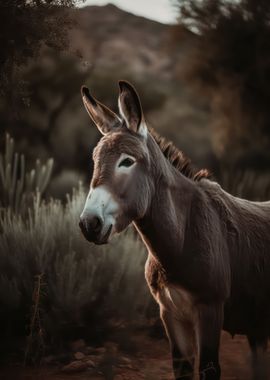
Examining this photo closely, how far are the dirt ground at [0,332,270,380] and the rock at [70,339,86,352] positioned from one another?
419 mm

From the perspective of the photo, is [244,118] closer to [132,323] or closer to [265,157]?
[265,157]

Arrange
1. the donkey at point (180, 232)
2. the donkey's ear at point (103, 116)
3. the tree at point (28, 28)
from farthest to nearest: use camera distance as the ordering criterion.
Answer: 1. the tree at point (28, 28)
2. the donkey's ear at point (103, 116)
3. the donkey at point (180, 232)

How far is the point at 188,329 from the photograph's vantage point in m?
4.01

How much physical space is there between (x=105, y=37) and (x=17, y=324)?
111ft

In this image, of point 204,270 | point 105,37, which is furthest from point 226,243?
point 105,37

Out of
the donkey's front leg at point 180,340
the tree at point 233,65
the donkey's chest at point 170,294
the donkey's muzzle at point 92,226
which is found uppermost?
the donkey's muzzle at point 92,226

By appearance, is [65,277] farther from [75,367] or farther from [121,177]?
[121,177]

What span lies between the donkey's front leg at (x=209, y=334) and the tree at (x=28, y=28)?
2545 millimetres

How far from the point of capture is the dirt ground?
15.9ft

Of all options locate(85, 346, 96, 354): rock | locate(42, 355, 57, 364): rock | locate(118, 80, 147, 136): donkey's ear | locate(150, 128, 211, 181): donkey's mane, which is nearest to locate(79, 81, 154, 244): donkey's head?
locate(118, 80, 147, 136): donkey's ear

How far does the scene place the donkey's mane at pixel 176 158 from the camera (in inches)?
162

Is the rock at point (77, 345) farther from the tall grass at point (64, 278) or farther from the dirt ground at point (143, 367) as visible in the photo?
the dirt ground at point (143, 367)

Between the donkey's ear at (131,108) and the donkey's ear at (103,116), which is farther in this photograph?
the donkey's ear at (103,116)

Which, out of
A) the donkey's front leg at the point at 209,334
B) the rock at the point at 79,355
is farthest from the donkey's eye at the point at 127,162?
the rock at the point at 79,355
